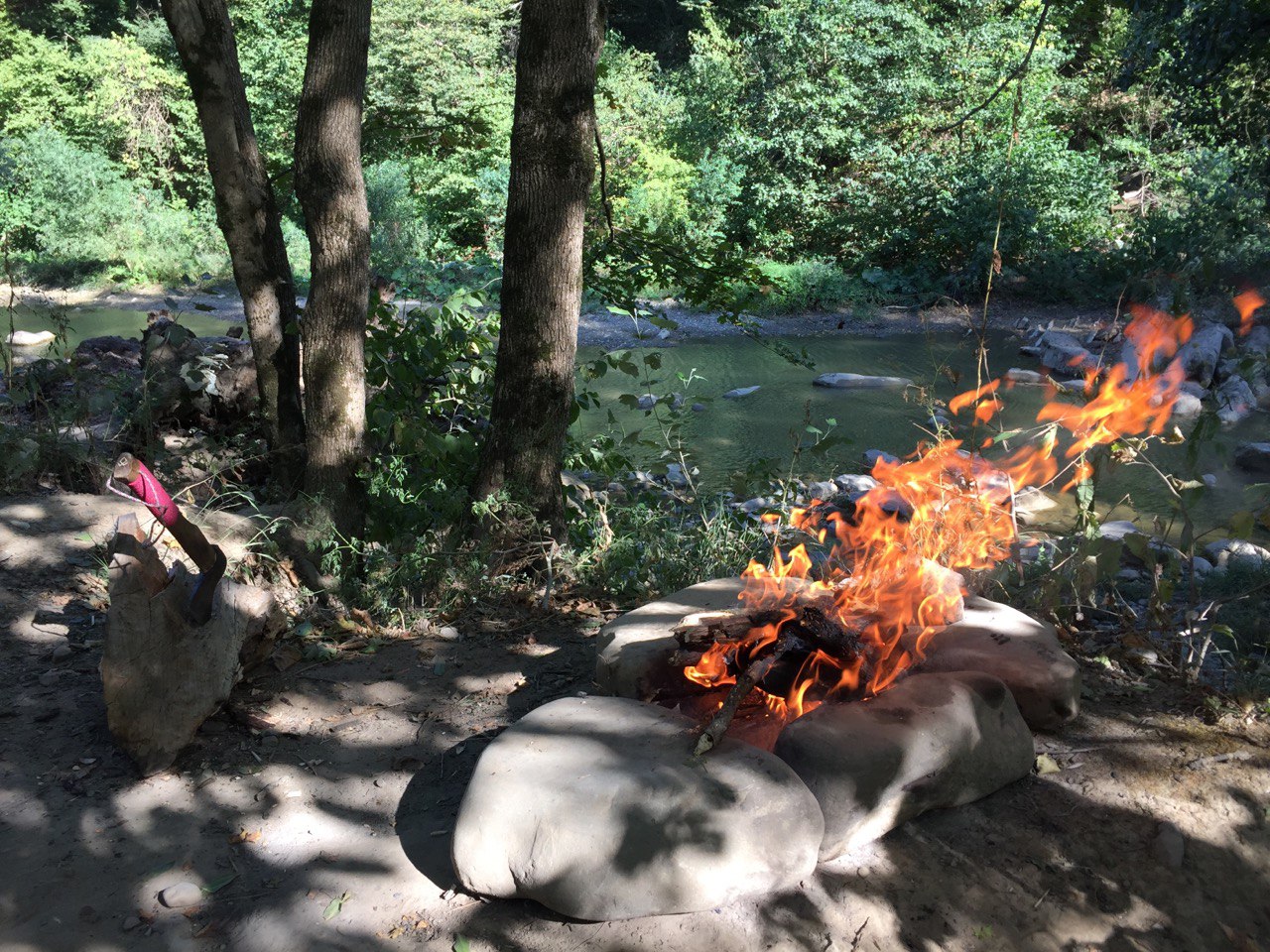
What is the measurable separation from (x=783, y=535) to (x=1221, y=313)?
1184cm

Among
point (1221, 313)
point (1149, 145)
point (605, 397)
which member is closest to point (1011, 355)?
point (1221, 313)

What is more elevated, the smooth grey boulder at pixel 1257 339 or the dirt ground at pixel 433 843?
the smooth grey boulder at pixel 1257 339

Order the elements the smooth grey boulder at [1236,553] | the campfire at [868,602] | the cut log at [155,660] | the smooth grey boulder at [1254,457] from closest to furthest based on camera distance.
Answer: the cut log at [155,660], the campfire at [868,602], the smooth grey boulder at [1236,553], the smooth grey boulder at [1254,457]

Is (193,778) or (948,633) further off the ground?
(948,633)

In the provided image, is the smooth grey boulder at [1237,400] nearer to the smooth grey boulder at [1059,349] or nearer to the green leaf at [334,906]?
the smooth grey boulder at [1059,349]

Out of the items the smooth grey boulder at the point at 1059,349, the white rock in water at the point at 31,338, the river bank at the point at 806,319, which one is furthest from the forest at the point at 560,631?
the white rock in water at the point at 31,338

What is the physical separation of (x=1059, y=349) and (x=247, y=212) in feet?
39.3

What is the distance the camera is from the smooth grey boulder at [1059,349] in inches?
532

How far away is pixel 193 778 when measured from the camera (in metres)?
3.19

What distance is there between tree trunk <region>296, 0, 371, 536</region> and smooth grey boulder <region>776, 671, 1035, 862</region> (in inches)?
115

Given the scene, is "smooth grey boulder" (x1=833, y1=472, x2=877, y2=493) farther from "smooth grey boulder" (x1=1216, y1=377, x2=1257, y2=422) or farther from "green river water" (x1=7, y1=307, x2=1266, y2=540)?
"smooth grey boulder" (x1=1216, y1=377, x2=1257, y2=422)

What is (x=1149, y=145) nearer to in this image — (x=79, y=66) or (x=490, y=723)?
(x=490, y=723)

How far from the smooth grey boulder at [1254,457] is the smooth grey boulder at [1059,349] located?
3414 millimetres

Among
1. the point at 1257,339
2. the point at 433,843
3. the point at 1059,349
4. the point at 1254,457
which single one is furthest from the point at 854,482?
the point at 1257,339
